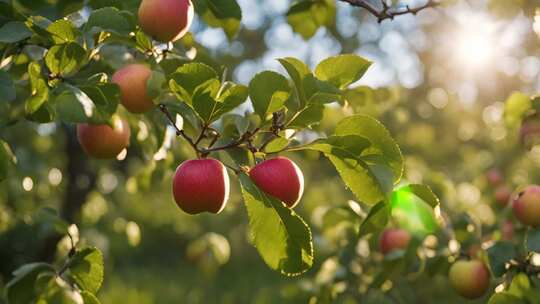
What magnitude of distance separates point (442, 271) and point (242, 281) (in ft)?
16.4

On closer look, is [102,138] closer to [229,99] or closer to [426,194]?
[229,99]

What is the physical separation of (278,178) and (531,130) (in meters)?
1.22

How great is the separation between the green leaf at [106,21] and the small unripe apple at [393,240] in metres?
1.63

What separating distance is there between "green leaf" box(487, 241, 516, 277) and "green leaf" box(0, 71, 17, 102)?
1.42 m

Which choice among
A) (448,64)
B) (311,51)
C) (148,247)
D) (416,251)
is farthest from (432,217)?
(148,247)

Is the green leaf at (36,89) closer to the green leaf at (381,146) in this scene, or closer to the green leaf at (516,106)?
the green leaf at (381,146)

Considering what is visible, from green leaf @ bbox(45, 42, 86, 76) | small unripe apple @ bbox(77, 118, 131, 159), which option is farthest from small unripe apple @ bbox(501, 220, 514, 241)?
green leaf @ bbox(45, 42, 86, 76)

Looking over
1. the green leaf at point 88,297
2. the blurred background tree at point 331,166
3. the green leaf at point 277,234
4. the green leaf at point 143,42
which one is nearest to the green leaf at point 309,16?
the blurred background tree at point 331,166

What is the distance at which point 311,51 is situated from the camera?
5844 millimetres

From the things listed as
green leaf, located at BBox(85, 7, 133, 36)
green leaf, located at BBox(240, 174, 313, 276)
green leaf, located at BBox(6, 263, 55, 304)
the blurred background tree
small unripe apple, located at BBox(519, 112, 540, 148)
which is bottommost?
the blurred background tree

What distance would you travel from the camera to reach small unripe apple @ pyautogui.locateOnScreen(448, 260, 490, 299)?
6.98ft

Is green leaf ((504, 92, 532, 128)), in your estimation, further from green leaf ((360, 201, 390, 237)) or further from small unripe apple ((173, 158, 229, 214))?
small unripe apple ((173, 158, 229, 214))

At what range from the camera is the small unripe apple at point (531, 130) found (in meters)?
2.24

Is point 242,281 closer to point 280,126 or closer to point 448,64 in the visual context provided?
point 448,64
